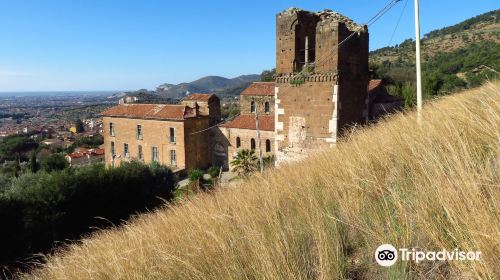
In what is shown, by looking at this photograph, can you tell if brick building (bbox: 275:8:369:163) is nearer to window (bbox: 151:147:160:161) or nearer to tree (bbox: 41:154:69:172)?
window (bbox: 151:147:160:161)

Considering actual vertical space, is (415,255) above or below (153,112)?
below

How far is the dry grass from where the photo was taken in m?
2.12

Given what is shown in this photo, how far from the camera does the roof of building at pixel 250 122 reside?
2826 cm

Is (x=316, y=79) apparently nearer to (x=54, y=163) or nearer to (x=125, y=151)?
(x=125, y=151)

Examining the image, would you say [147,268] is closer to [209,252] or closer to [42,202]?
[209,252]

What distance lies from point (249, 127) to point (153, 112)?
29.8ft

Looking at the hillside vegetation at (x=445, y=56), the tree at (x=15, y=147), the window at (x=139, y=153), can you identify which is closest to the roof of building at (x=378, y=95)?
the hillside vegetation at (x=445, y=56)

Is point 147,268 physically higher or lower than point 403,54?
lower

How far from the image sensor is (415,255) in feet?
7.05

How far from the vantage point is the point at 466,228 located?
81.3 inches

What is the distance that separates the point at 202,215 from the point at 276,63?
26.1 feet

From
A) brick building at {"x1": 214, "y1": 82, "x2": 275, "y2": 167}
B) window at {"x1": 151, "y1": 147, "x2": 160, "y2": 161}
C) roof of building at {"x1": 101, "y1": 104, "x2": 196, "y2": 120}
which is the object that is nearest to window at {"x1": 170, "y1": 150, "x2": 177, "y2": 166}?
window at {"x1": 151, "y1": 147, "x2": 160, "y2": 161}

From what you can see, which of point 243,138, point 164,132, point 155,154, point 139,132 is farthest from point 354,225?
point 139,132

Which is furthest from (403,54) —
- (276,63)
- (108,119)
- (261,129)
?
(276,63)
